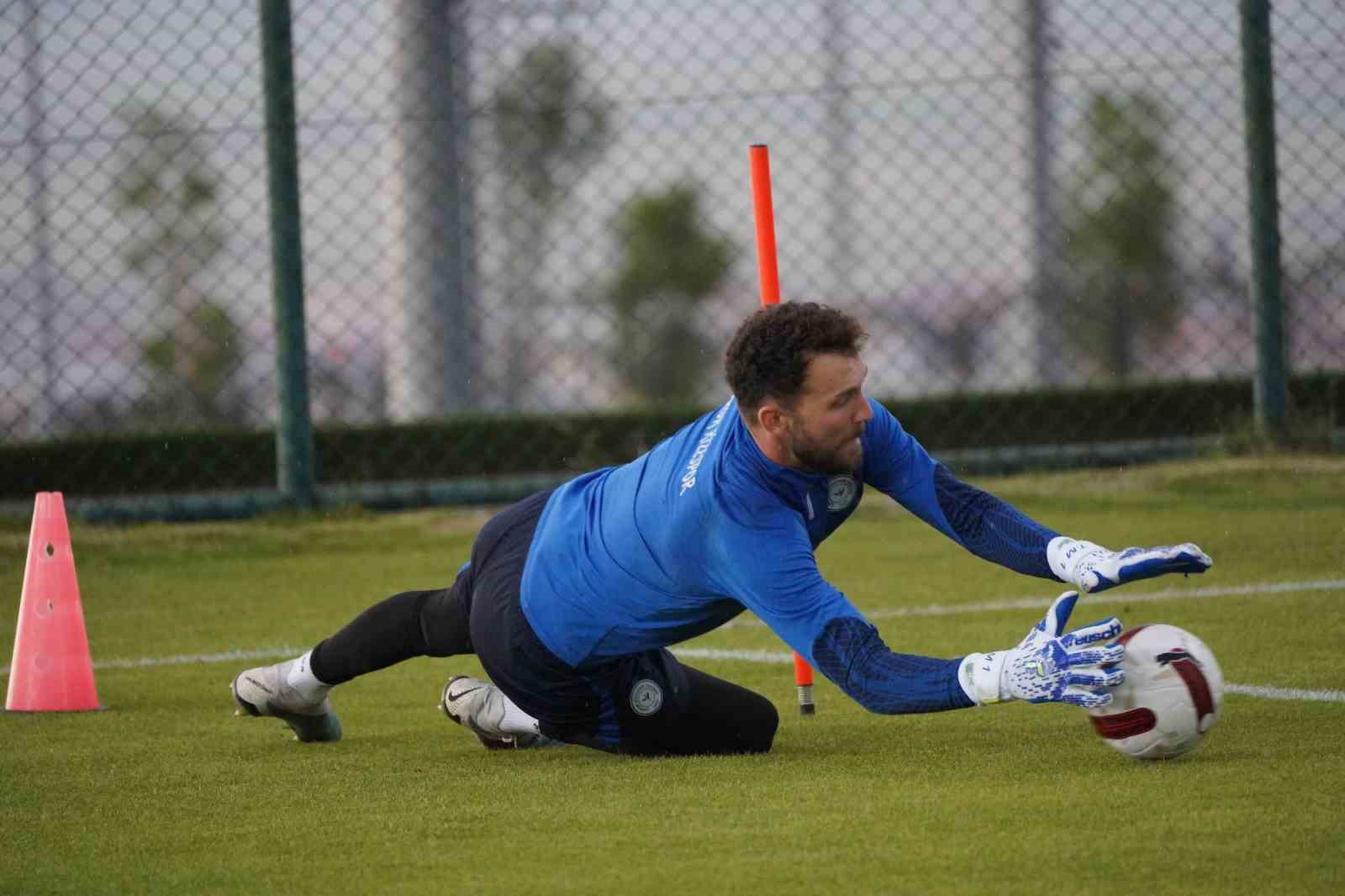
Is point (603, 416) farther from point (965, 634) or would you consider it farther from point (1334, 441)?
point (965, 634)

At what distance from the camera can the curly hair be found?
3.57 meters

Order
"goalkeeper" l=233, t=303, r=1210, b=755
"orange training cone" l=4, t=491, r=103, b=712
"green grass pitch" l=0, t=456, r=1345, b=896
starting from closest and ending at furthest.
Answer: "green grass pitch" l=0, t=456, r=1345, b=896, "goalkeeper" l=233, t=303, r=1210, b=755, "orange training cone" l=4, t=491, r=103, b=712

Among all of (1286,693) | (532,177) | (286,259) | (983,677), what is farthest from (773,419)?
(532,177)

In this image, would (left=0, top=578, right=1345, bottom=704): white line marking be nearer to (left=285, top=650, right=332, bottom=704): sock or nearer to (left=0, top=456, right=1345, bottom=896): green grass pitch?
(left=0, top=456, right=1345, bottom=896): green grass pitch

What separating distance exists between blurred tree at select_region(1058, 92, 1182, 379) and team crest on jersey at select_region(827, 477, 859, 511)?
693cm

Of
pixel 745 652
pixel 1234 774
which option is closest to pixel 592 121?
pixel 745 652

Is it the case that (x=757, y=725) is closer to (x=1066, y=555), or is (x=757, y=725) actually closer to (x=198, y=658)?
(x=1066, y=555)

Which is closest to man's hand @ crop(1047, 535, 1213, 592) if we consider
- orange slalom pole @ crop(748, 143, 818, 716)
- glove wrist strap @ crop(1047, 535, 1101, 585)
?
glove wrist strap @ crop(1047, 535, 1101, 585)

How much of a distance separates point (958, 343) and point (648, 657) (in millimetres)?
7355

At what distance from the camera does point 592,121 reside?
10.1 meters

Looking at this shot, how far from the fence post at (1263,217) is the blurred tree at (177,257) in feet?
17.1

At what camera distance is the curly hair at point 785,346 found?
140 inches

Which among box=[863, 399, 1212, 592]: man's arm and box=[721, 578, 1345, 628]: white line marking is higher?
box=[863, 399, 1212, 592]: man's arm

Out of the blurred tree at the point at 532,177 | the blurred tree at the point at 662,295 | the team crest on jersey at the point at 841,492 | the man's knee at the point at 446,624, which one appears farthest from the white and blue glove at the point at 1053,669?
the blurred tree at the point at 662,295
